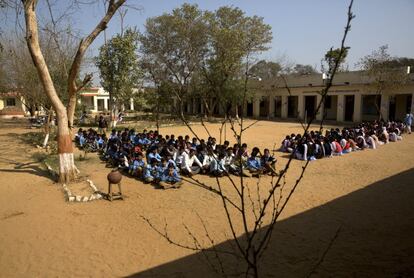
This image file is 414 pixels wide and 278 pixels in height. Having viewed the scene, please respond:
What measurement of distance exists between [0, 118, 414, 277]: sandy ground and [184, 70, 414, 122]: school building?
1615 cm

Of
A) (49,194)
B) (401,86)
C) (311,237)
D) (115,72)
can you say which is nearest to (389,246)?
(311,237)

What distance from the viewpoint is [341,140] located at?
1414 centimetres

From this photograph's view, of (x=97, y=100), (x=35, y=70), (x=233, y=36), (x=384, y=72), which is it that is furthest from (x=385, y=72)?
(x=97, y=100)

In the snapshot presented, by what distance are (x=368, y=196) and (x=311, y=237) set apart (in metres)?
3.26

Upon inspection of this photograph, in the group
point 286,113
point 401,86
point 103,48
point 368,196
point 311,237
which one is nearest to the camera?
point 311,237

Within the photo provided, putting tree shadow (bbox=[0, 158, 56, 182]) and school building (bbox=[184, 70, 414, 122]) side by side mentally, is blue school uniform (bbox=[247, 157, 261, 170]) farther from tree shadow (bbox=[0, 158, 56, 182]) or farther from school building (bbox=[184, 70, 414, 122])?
school building (bbox=[184, 70, 414, 122])

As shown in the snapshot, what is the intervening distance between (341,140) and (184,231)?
10339 millimetres

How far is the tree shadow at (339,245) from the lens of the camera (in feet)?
15.3

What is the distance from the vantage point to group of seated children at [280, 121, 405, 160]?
12.5 meters

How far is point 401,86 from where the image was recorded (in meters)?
24.5

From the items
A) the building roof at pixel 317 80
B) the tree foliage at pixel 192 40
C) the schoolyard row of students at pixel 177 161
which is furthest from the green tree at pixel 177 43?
the schoolyard row of students at pixel 177 161

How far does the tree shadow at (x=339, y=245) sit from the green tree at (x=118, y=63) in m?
18.6

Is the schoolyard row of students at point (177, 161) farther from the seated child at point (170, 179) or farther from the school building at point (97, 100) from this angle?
the school building at point (97, 100)

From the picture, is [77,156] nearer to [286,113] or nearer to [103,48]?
[103,48]
